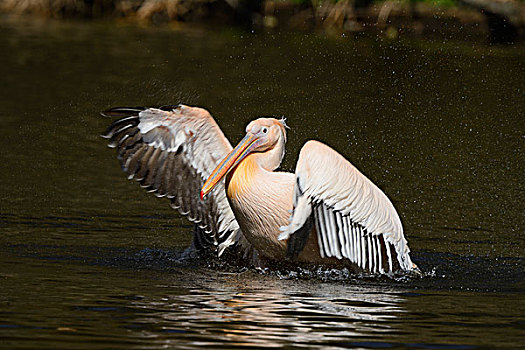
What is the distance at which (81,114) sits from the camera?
11.5 metres

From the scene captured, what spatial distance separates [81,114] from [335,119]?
2.92 meters

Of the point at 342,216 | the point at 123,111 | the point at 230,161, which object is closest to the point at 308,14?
the point at 123,111

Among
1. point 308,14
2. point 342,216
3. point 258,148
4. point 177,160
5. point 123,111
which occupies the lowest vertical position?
point 342,216

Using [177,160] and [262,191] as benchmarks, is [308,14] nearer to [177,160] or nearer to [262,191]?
[177,160]

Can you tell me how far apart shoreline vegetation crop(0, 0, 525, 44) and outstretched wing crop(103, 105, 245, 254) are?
14756 millimetres

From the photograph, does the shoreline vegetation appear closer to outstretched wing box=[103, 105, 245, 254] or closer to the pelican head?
outstretched wing box=[103, 105, 245, 254]

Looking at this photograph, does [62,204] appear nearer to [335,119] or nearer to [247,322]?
[247,322]

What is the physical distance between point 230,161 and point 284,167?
362 centimetres

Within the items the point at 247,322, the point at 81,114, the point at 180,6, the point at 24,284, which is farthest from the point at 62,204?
the point at 180,6

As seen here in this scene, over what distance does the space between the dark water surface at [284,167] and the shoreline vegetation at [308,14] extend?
11.1 feet

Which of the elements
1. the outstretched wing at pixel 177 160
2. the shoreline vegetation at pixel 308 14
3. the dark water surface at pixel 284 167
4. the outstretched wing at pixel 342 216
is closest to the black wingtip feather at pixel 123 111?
the outstretched wing at pixel 177 160

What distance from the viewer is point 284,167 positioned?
30.2 feet

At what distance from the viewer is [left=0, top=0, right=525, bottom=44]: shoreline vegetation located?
2112cm

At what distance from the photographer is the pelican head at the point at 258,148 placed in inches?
221
